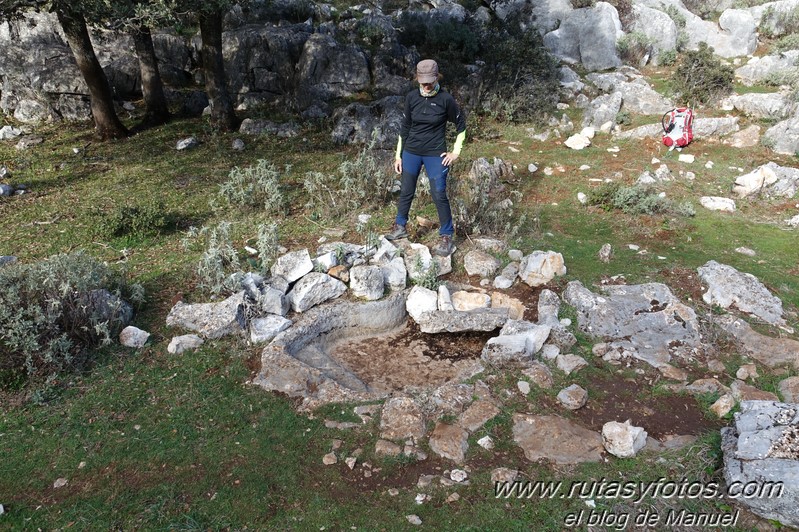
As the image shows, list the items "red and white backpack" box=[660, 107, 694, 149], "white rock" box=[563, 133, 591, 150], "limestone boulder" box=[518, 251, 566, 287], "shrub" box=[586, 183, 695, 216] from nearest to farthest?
"limestone boulder" box=[518, 251, 566, 287] → "shrub" box=[586, 183, 695, 216] → "red and white backpack" box=[660, 107, 694, 149] → "white rock" box=[563, 133, 591, 150]

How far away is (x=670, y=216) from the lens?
8.41 metres

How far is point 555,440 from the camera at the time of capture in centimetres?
419

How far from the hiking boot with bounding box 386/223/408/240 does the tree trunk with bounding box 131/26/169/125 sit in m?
8.24

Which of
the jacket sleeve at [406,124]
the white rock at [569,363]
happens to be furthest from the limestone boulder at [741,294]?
the jacket sleeve at [406,124]

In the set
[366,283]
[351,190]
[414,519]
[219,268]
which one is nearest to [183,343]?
[219,268]

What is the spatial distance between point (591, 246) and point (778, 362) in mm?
2891

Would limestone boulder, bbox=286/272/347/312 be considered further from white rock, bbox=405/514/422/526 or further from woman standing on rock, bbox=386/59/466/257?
white rock, bbox=405/514/422/526

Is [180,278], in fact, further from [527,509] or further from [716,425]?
[716,425]

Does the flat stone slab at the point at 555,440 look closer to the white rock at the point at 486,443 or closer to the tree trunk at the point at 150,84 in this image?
the white rock at the point at 486,443

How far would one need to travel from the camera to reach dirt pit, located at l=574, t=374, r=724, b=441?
4395 mm

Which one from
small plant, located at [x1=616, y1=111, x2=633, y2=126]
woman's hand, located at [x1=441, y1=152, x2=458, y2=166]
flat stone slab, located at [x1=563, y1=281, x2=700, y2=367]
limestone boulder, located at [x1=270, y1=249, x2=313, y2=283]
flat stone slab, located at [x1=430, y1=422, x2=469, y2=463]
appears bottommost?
flat stone slab, located at [x1=563, y1=281, x2=700, y2=367]

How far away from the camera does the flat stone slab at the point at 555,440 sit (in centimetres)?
407

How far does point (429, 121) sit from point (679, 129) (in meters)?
A: 7.93

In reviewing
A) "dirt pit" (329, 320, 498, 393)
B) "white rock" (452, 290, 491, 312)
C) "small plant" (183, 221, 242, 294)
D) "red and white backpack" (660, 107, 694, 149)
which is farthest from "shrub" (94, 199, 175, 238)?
"red and white backpack" (660, 107, 694, 149)
